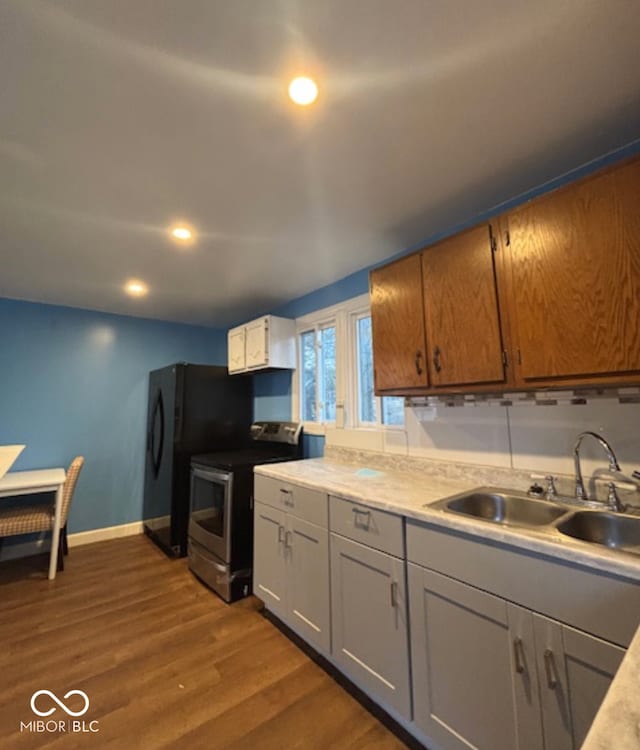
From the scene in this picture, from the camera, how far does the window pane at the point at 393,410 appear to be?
2303mm

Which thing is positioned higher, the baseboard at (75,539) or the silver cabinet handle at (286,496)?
the silver cabinet handle at (286,496)

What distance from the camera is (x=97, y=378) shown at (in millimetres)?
3549

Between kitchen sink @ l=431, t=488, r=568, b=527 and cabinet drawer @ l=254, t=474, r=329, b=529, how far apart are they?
60 cm

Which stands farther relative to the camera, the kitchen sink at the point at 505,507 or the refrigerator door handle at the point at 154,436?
the refrigerator door handle at the point at 154,436

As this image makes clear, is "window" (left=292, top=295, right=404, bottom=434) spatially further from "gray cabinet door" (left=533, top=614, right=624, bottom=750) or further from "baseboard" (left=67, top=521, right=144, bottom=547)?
"baseboard" (left=67, top=521, right=144, bottom=547)

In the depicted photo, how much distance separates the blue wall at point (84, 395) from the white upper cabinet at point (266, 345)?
4.23 ft

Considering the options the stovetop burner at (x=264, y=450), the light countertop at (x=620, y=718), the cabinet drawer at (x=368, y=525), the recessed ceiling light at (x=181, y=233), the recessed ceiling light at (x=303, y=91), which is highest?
the recessed ceiling light at (x=181, y=233)

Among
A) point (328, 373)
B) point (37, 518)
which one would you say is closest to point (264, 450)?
point (328, 373)

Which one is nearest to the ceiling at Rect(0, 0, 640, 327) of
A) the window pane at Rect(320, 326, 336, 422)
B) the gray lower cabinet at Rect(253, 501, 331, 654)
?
the window pane at Rect(320, 326, 336, 422)

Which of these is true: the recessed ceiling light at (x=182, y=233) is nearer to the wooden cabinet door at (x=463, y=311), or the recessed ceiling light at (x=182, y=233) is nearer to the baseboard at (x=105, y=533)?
the wooden cabinet door at (x=463, y=311)

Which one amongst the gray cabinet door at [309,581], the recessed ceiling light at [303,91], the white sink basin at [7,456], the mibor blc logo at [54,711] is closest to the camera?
the recessed ceiling light at [303,91]

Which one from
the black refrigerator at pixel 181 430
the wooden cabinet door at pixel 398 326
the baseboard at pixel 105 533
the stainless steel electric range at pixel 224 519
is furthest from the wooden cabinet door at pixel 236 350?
the baseboard at pixel 105 533

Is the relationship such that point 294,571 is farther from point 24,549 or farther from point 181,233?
point 24,549

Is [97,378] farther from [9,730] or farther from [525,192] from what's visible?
[525,192]
